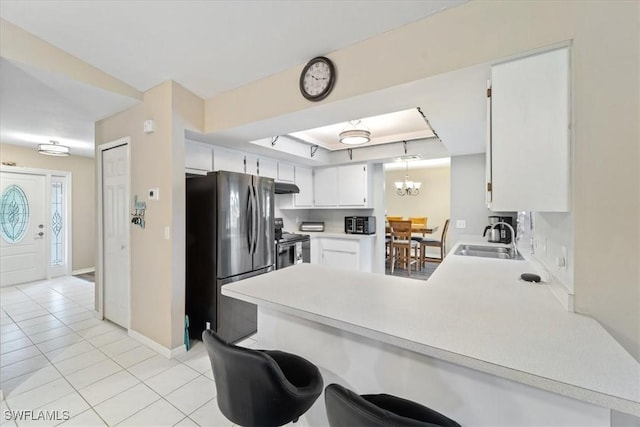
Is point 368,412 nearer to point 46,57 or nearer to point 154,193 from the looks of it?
point 154,193

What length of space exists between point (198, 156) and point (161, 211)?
0.82 metres

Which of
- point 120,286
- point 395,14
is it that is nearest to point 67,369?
point 120,286

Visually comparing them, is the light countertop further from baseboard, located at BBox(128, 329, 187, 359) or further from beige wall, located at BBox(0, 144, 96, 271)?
beige wall, located at BBox(0, 144, 96, 271)

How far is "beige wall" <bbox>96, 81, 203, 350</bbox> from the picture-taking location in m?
2.44

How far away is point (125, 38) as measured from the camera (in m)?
2.00

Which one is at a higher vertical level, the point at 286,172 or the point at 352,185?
the point at 286,172

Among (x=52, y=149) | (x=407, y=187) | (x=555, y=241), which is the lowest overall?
(x=555, y=241)

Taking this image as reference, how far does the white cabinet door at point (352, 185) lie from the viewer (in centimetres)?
446

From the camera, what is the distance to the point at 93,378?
85.0 inches

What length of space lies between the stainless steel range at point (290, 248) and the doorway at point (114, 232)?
1675 millimetres

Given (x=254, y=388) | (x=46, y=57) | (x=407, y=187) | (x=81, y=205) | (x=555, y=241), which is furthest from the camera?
(x=407, y=187)

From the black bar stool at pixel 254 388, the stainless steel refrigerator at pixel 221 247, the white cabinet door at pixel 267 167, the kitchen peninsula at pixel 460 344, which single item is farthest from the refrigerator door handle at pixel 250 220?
the black bar stool at pixel 254 388

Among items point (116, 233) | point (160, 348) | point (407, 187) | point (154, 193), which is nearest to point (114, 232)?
point (116, 233)

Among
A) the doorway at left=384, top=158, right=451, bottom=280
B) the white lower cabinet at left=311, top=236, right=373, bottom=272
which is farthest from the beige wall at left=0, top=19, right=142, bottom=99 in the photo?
the doorway at left=384, top=158, right=451, bottom=280
